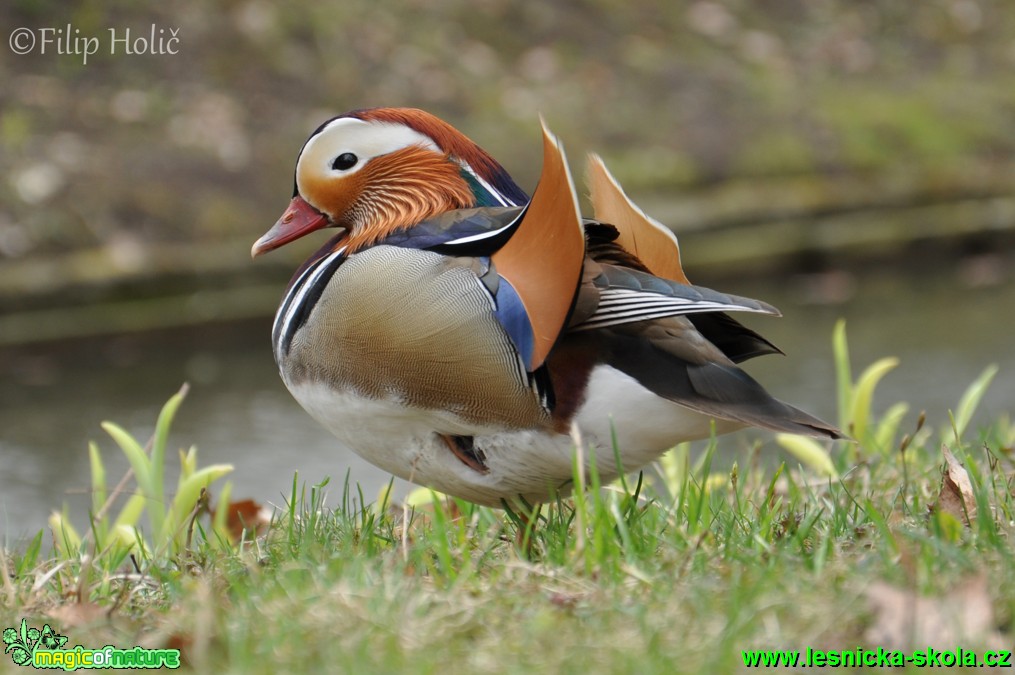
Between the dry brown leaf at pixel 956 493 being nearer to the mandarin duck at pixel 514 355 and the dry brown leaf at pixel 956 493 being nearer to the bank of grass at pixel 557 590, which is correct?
the bank of grass at pixel 557 590

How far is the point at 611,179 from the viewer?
2480 mm

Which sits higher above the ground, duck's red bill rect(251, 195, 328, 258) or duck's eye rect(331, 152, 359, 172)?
duck's eye rect(331, 152, 359, 172)

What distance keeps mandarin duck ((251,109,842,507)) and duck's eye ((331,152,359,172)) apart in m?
0.22

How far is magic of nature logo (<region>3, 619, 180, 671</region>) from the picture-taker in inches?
70.2

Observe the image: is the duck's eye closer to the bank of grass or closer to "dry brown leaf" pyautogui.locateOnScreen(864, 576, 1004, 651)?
the bank of grass

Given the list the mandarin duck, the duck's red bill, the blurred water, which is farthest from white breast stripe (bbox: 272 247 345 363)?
the blurred water

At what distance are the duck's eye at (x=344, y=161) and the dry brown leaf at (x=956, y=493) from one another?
4.26 feet

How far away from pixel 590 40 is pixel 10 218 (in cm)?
408

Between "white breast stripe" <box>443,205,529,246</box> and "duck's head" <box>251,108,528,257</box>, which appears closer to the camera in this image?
"white breast stripe" <box>443,205,529,246</box>

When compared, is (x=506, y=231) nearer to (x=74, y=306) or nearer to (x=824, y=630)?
(x=824, y=630)

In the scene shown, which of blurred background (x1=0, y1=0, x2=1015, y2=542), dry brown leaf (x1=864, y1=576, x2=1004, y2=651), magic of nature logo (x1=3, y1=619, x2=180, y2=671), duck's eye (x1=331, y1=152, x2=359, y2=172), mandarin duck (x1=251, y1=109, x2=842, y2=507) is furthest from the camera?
blurred background (x1=0, y1=0, x2=1015, y2=542)

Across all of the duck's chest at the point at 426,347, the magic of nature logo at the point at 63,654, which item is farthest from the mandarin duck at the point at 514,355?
the magic of nature logo at the point at 63,654

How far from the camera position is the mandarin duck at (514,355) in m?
2.12

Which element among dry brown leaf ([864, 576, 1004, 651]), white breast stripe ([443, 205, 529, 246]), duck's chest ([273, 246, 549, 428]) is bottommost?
dry brown leaf ([864, 576, 1004, 651])
